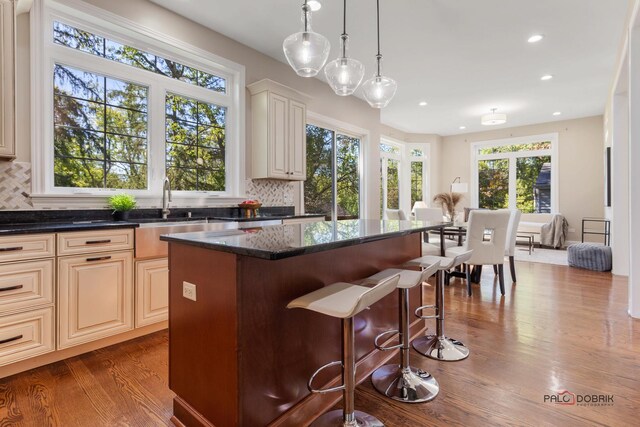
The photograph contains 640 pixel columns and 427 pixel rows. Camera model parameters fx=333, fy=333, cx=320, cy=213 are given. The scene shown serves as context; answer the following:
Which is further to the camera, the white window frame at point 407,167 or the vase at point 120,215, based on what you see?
the white window frame at point 407,167

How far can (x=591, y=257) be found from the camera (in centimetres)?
509

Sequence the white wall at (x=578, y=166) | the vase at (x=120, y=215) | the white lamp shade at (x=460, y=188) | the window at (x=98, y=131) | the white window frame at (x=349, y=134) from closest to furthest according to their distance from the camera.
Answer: the window at (x=98, y=131) < the vase at (x=120, y=215) < the white window frame at (x=349, y=134) < the white wall at (x=578, y=166) < the white lamp shade at (x=460, y=188)

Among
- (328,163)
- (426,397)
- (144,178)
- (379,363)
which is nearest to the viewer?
(426,397)

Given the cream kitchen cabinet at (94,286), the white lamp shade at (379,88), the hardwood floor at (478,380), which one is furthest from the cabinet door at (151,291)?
the white lamp shade at (379,88)

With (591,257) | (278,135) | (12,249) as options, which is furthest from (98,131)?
(591,257)

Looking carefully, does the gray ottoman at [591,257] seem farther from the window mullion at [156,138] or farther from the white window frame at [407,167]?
the window mullion at [156,138]

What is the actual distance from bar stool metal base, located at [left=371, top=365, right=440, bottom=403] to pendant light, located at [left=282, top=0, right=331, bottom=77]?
2.09 m

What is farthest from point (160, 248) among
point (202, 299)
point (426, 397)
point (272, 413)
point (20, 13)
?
point (426, 397)

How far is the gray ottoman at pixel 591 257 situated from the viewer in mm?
4992

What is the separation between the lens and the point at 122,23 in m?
3.03

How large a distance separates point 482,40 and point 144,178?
4.15 m

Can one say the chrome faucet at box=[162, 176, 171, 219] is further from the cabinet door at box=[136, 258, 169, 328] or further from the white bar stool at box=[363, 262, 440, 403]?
the white bar stool at box=[363, 262, 440, 403]

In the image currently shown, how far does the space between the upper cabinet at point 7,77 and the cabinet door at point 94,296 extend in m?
0.88

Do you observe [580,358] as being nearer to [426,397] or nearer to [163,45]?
[426,397]
